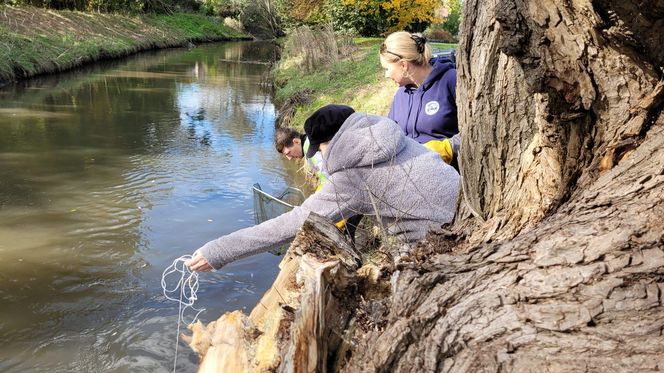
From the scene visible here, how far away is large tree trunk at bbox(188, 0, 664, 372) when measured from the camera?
1367 mm

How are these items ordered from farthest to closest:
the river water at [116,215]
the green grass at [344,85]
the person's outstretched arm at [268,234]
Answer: the green grass at [344,85] < the river water at [116,215] < the person's outstretched arm at [268,234]

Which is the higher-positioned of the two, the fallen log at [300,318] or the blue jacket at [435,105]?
the blue jacket at [435,105]

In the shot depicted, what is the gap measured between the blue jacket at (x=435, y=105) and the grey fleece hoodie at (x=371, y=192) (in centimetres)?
90

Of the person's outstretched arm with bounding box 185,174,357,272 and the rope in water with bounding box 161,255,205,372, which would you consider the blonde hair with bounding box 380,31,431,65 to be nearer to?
the person's outstretched arm with bounding box 185,174,357,272

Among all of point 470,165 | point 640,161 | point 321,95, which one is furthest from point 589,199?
point 321,95

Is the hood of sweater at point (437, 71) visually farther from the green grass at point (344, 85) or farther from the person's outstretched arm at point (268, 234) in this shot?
the green grass at point (344, 85)

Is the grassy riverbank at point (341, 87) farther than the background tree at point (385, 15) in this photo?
No

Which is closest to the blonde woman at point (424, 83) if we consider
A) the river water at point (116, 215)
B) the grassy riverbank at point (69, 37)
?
the river water at point (116, 215)

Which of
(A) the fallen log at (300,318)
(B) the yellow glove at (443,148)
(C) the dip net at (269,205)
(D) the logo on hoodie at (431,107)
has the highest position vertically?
(D) the logo on hoodie at (431,107)

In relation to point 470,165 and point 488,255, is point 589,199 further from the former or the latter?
point 470,165

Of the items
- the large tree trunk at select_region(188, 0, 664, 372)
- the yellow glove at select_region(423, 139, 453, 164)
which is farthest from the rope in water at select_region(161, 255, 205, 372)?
the yellow glove at select_region(423, 139, 453, 164)

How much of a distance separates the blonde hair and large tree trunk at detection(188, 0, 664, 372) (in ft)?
4.90

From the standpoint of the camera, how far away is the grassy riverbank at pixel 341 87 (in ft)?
29.5

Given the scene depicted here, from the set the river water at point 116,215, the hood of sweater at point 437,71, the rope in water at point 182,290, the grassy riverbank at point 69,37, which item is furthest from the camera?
the grassy riverbank at point 69,37
